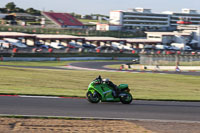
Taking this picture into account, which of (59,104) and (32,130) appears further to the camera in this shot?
(59,104)

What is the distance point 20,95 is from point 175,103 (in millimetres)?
8189

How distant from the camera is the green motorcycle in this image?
1722 centimetres

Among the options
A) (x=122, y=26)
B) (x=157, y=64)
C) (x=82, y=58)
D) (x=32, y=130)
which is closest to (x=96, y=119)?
(x=32, y=130)

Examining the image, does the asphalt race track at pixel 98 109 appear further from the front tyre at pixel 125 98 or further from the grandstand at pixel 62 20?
the grandstand at pixel 62 20

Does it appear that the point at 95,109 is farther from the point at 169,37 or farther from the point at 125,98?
the point at 169,37

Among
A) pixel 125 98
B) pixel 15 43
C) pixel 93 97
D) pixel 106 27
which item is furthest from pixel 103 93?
pixel 106 27

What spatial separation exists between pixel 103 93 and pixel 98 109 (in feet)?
5.34

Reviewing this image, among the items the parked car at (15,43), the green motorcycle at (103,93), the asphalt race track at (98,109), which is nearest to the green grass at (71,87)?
the asphalt race track at (98,109)

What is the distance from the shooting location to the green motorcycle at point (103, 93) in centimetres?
1722

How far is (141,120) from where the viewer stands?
14.0 meters

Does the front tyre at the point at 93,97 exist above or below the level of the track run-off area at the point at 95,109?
above

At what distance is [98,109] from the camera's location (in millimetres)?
15742

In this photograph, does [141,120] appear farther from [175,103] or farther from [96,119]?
[175,103]

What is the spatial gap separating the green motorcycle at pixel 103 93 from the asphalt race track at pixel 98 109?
28 centimetres
